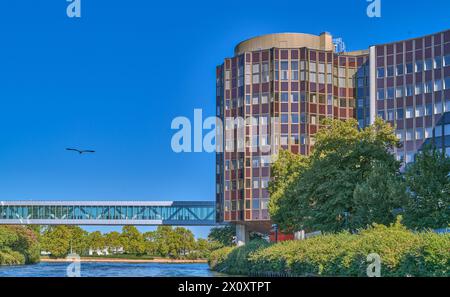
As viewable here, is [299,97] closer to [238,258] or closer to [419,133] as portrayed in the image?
[419,133]

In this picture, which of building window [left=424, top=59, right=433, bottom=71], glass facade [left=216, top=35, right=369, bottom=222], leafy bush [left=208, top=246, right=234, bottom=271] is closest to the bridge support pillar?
glass facade [left=216, top=35, right=369, bottom=222]

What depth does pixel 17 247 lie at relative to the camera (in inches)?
5399

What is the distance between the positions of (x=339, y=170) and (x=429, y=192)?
10.7m

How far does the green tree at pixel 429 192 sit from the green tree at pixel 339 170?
4673 millimetres

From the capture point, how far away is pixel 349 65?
12788 cm

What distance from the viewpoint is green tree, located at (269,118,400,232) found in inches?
2736

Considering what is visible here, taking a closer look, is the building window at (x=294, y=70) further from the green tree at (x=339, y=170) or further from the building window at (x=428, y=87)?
the green tree at (x=339, y=170)

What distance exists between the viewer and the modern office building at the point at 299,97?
119000mm

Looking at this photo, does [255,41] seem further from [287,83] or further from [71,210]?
[71,210]

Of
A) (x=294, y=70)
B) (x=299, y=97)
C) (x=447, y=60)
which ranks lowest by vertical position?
(x=299, y=97)

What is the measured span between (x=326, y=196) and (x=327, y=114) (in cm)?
5277

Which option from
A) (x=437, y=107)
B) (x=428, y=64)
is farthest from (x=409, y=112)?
(x=428, y=64)

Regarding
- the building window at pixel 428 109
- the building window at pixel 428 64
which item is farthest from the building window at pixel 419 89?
the building window at pixel 428 64
